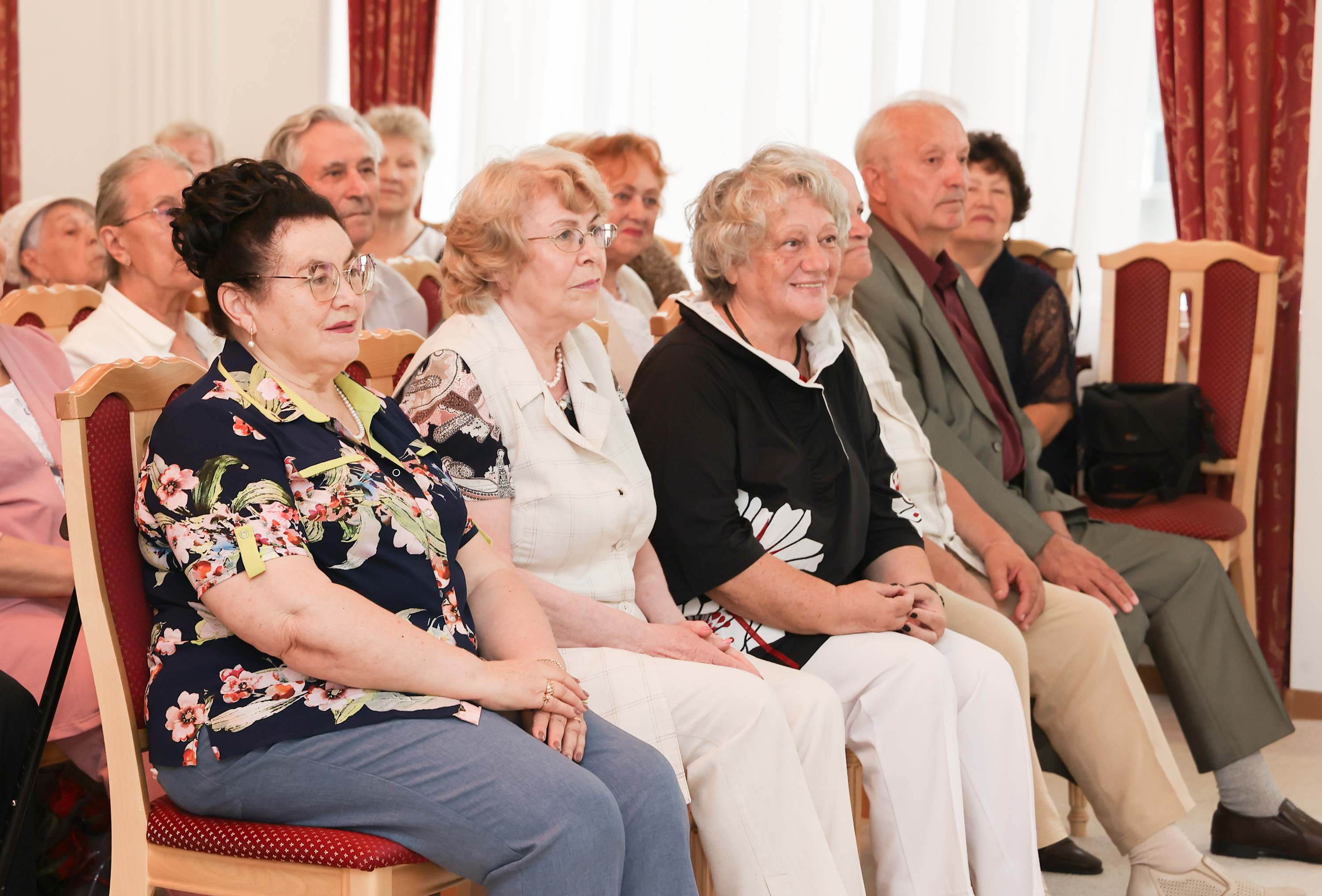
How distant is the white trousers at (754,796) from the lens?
1.65m

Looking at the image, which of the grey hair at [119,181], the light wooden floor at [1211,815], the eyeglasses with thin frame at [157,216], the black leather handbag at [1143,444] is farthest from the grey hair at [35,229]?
the black leather handbag at [1143,444]

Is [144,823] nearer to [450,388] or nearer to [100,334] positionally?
[450,388]

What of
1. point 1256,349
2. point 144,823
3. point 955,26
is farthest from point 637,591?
point 955,26

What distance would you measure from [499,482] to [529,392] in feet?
0.50

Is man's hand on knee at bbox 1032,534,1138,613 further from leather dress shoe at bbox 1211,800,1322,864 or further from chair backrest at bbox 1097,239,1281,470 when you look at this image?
chair backrest at bbox 1097,239,1281,470

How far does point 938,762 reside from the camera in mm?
1859

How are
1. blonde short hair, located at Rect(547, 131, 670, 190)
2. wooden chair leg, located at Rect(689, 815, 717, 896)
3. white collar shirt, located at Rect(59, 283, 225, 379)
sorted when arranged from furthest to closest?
1. blonde short hair, located at Rect(547, 131, 670, 190)
2. white collar shirt, located at Rect(59, 283, 225, 379)
3. wooden chair leg, located at Rect(689, 815, 717, 896)

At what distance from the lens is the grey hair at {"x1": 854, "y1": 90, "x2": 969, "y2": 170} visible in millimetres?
2928

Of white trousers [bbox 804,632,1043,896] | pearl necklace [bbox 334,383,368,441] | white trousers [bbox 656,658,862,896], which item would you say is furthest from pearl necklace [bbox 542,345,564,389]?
white trousers [bbox 804,632,1043,896]

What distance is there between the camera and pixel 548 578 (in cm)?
185

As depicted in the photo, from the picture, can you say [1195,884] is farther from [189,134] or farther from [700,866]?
[189,134]

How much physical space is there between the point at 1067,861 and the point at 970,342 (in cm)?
114

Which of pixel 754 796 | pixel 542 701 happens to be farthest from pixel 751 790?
pixel 542 701

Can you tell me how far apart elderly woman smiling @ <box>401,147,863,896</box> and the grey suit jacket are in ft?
2.77
